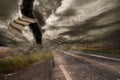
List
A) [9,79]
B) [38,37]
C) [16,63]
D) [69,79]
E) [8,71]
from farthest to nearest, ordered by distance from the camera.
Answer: [38,37] < [16,63] < [8,71] < [9,79] < [69,79]

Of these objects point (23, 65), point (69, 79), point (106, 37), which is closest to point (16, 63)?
point (23, 65)

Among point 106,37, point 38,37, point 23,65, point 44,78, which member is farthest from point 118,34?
point 44,78

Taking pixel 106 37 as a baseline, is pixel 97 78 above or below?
below

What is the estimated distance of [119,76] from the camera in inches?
237

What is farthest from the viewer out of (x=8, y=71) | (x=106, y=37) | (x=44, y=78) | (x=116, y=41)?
(x=106, y=37)

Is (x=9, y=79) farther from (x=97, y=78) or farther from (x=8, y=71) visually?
(x=97, y=78)

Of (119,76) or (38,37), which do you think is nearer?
(119,76)

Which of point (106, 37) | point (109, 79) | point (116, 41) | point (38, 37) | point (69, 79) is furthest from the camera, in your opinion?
point (106, 37)

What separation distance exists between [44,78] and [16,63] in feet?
15.4

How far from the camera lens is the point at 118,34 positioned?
102ft

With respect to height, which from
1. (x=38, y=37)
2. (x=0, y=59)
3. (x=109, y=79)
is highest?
(x=38, y=37)

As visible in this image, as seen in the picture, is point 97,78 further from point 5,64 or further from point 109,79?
point 5,64

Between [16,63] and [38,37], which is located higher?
[38,37]

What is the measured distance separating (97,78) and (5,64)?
230 inches
